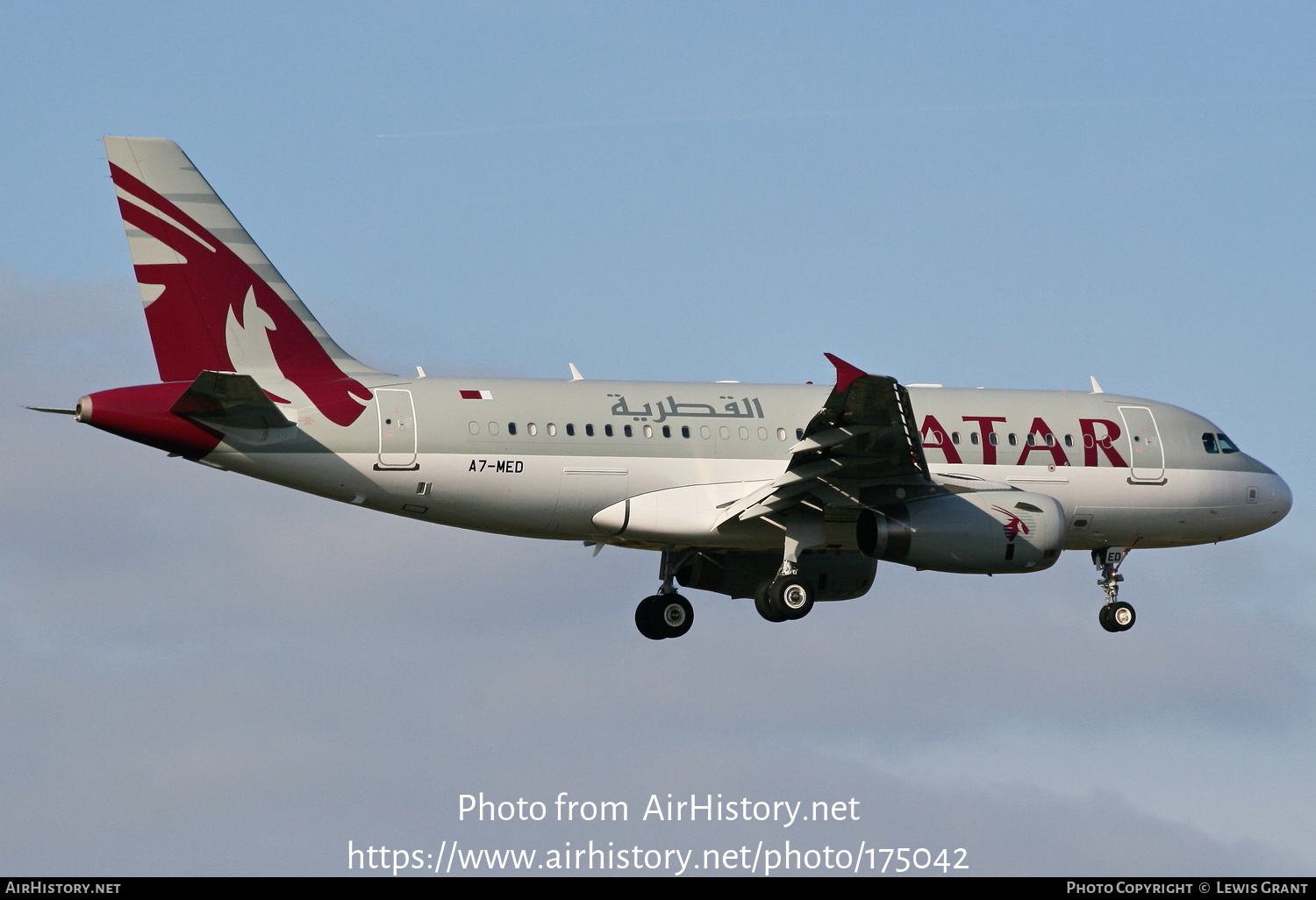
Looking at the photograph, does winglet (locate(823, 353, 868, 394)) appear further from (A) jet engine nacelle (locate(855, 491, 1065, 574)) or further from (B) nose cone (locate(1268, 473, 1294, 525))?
(B) nose cone (locate(1268, 473, 1294, 525))

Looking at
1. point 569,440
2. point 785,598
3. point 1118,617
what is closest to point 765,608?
point 785,598

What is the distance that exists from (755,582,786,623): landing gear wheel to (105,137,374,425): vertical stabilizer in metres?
7.89

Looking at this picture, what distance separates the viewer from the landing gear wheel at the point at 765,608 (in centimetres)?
3153

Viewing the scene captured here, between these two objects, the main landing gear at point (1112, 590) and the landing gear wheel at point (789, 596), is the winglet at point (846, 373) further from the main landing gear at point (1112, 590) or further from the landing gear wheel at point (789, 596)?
the main landing gear at point (1112, 590)

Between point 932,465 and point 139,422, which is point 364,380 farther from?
point 932,465

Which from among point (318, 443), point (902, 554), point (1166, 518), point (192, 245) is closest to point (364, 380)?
point (318, 443)

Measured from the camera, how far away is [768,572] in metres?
34.7

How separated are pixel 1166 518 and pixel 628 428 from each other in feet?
36.6

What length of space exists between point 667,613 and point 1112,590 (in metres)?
8.69

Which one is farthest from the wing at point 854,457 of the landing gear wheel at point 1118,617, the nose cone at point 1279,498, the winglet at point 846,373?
the nose cone at point 1279,498

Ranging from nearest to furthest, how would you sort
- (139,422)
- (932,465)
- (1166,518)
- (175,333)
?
1. (139,422)
2. (175,333)
3. (932,465)
4. (1166,518)

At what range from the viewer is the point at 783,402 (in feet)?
106

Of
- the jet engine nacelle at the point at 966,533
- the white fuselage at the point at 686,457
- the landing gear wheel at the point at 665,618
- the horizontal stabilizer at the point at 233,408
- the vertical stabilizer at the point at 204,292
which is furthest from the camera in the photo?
the landing gear wheel at the point at 665,618

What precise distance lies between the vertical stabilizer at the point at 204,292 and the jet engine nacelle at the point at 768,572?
8.19 m
